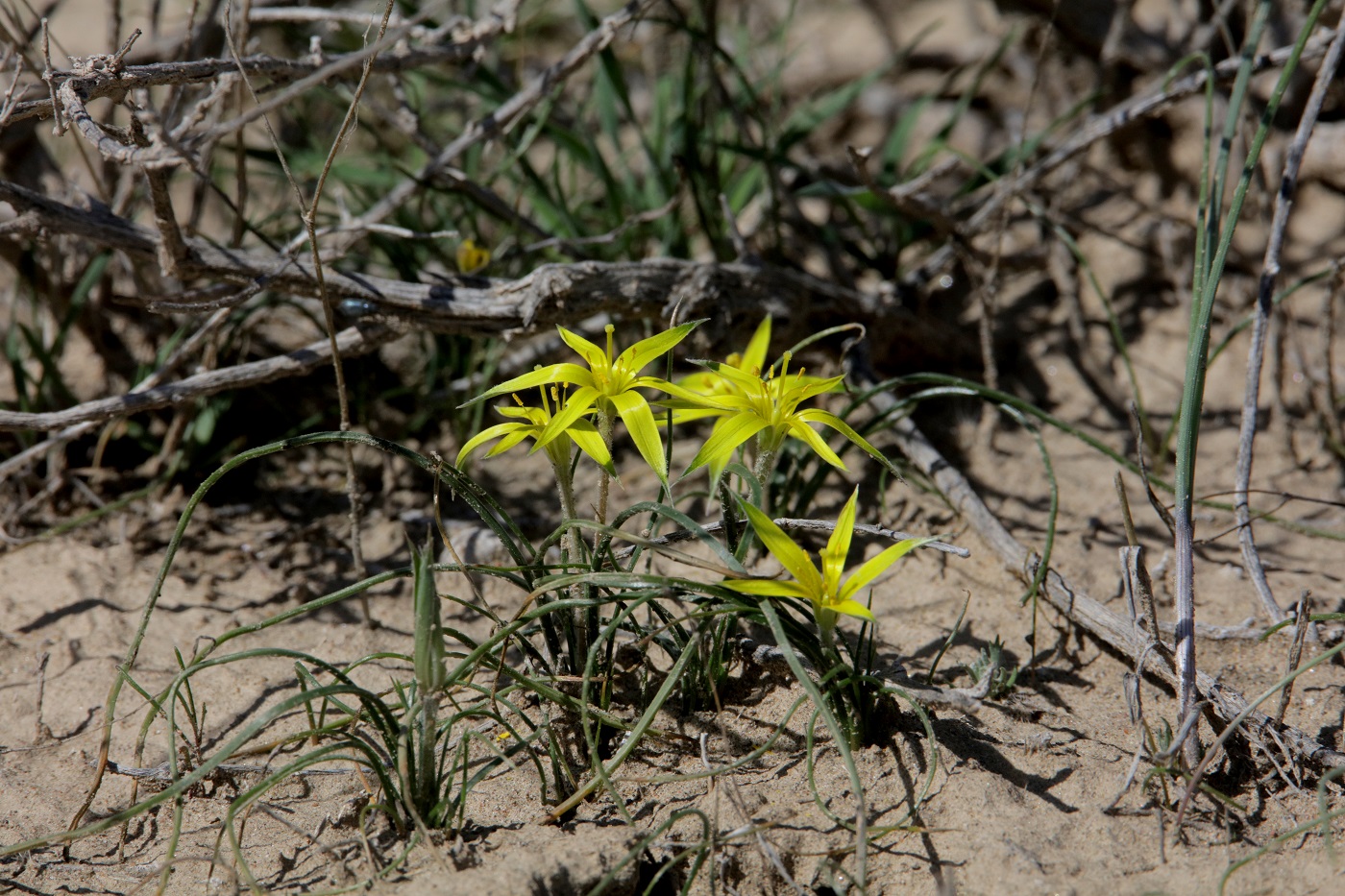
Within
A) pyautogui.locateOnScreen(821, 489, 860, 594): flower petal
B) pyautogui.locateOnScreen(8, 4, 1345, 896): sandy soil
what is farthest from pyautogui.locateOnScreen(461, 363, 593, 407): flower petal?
pyautogui.locateOnScreen(8, 4, 1345, 896): sandy soil

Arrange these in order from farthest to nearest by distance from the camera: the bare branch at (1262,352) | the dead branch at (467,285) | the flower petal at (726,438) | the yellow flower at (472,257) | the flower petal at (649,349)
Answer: the yellow flower at (472,257) < the dead branch at (467,285) < the bare branch at (1262,352) < the flower petal at (649,349) < the flower petal at (726,438)

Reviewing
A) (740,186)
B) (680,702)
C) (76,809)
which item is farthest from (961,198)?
(76,809)

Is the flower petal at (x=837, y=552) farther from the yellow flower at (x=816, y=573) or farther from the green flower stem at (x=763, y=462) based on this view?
the green flower stem at (x=763, y=462)

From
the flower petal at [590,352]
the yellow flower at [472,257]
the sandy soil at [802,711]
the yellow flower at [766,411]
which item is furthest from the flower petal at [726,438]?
the yellow flower at [472,257]

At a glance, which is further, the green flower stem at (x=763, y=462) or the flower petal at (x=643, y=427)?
the green flower stem at (x=763, y=462)

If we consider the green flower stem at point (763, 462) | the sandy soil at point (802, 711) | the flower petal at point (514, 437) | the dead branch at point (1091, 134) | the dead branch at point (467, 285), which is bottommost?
the sandy soil at point (802, 711)

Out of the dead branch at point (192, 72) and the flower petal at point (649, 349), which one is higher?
the dead branch at point (192, 72)

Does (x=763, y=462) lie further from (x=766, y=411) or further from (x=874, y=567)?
(x=874, y=567)

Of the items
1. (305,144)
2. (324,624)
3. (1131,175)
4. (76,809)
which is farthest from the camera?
(305,144)

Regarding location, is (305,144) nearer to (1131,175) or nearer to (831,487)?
(831,487)

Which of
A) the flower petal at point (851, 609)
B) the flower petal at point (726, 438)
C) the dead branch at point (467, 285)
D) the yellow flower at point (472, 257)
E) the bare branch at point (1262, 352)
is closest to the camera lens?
the flower petal at point (851, 609)
